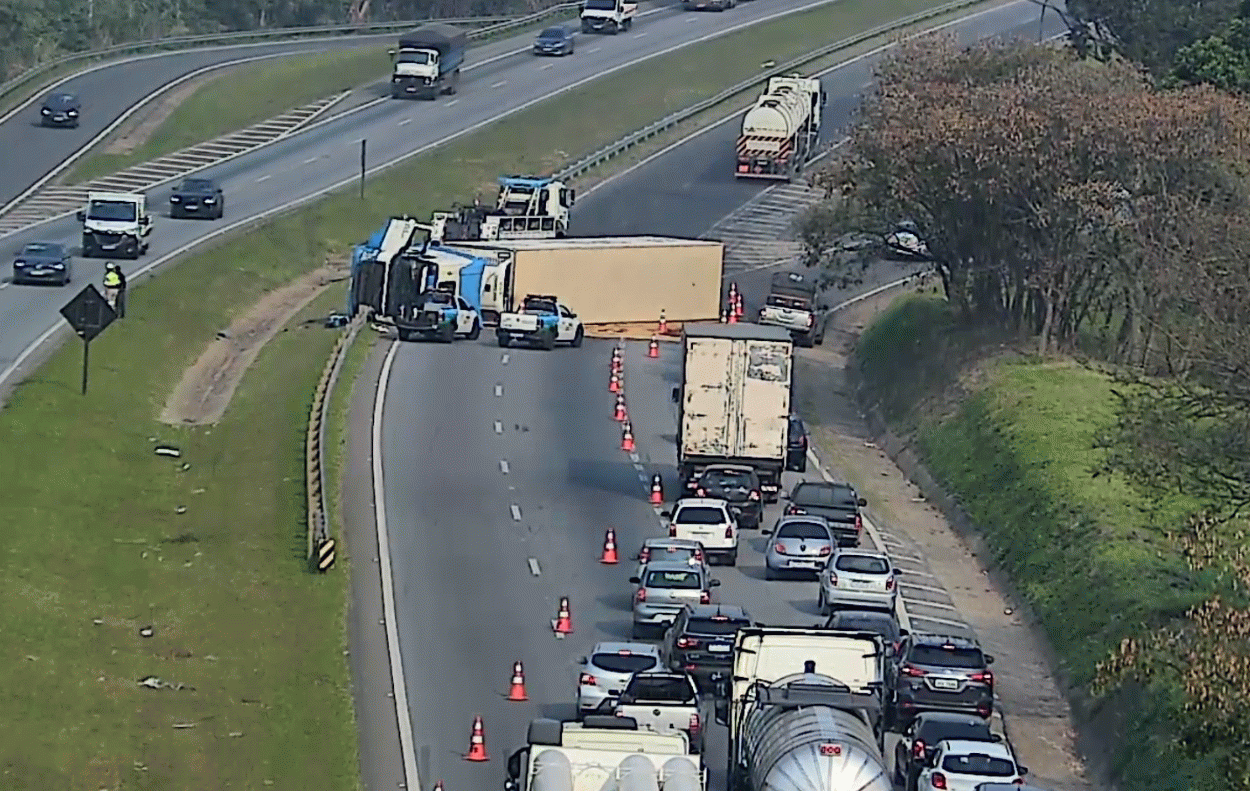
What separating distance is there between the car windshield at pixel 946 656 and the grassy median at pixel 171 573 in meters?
8.57

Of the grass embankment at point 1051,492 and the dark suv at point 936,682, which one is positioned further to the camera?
the grass embankment at point 1051,492

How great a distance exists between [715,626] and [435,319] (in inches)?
1384

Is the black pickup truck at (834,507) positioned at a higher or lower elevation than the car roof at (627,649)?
lower

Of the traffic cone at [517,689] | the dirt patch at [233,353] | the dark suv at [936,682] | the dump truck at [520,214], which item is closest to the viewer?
the dark suv at [936,682]

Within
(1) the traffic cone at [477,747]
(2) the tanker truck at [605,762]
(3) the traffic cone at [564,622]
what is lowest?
(3) the traffic cone at [564,622]

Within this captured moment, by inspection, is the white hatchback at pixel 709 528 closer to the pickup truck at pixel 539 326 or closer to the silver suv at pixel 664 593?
the silver suv at pixel 664 593

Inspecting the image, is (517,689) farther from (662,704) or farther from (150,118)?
(150,118)

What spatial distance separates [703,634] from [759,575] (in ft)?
32.4

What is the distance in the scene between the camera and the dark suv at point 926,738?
3409cm

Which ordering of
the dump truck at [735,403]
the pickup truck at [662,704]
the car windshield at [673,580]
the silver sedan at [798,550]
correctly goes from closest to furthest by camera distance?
the pickup truck at [662,704]
the car windshield at [673,580]
the silver sedan at [798,550]
the dump truck at [735,403]

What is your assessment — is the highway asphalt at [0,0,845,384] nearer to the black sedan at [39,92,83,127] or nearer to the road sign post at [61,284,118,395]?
the road sign post at [61,284,118,395]

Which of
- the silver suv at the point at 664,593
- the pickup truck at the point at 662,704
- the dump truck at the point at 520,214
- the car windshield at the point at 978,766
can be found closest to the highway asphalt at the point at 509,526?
the silver suv at the point at 664,593

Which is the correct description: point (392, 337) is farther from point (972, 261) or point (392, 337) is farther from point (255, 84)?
point (255, 84)

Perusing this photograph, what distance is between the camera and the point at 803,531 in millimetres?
49406
